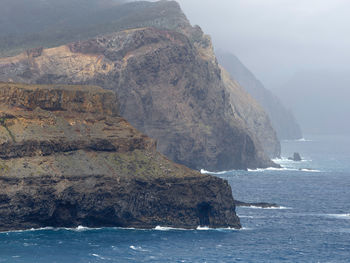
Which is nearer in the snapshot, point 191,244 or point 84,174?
point 191,244

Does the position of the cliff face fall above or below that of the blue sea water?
above

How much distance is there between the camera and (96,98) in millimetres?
141250

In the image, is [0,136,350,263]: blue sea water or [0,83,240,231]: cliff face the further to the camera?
[0,83,240,231]: cliff face

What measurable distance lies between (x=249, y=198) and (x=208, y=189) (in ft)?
174

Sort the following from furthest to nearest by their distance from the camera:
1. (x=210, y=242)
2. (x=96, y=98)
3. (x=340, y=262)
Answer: (x=96, y=98), (x=210, y=242), (x=340, y=262)

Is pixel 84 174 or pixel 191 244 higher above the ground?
pixel 84 174

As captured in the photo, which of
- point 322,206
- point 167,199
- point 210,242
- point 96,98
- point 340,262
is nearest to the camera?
point 340,262

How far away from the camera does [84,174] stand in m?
125

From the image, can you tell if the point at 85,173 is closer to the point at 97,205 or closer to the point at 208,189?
the point at 97,205

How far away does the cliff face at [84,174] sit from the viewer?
398 feet

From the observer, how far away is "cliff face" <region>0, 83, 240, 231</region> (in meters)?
121

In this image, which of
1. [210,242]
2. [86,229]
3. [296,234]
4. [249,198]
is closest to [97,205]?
[86,229]

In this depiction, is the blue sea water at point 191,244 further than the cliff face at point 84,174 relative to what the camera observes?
No

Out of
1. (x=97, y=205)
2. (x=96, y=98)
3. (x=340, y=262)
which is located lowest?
(x=340, y=262)
